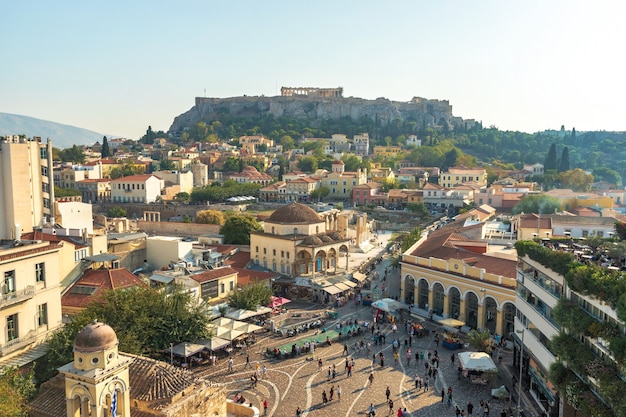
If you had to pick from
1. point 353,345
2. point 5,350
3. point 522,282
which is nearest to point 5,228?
point 5,350

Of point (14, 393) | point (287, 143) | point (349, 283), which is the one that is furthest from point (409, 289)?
point (287, 143)

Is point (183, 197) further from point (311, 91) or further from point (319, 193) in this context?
point (311, 91)

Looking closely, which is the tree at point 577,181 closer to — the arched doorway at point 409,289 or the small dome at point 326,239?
the small dome at point 326,239

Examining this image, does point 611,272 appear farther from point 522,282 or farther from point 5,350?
point 5,350

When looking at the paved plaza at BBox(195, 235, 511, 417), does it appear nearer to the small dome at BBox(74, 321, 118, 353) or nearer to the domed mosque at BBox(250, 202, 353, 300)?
the small dome at BBox(74, 321, 118, 353)

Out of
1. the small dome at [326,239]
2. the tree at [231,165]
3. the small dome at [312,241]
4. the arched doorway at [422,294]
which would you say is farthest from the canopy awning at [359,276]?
the tree at [231,165]

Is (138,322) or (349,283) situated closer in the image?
(138,322)
